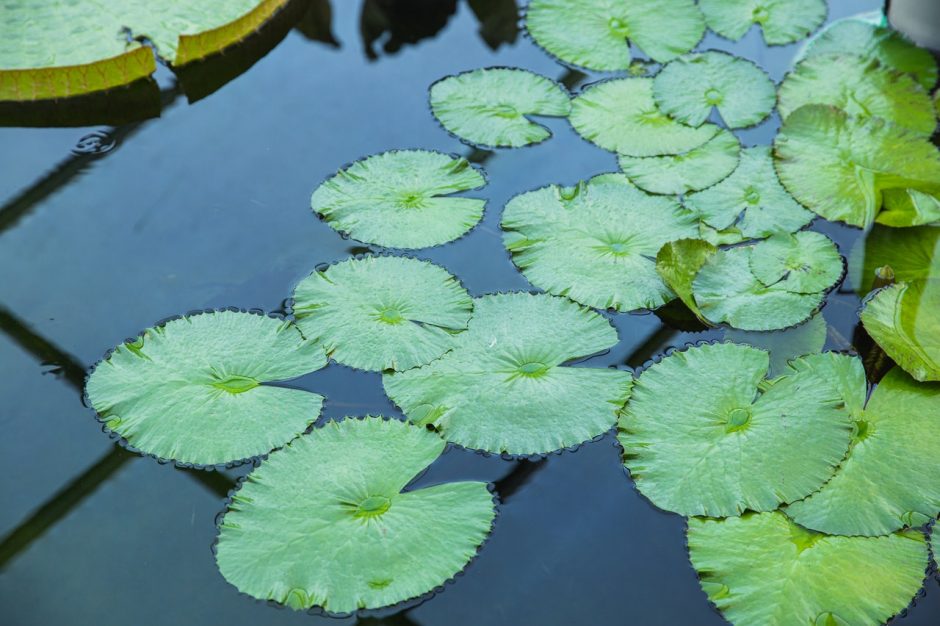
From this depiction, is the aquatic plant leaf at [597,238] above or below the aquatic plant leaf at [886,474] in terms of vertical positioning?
above

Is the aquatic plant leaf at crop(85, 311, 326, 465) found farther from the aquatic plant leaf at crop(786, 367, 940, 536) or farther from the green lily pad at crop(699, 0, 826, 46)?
the green lily pad at crop(699, 0, 826, 46)

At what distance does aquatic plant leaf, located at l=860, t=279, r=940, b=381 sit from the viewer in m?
1.58

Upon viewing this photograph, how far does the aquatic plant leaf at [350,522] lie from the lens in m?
1.32

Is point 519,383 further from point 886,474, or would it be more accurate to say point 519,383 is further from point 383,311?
point 886,474

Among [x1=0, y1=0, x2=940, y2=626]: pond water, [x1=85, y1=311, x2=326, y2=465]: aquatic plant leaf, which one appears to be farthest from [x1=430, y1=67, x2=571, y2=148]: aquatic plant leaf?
[x1=85, y1=311, x2=326, y2=465]: aquatic plant leaf

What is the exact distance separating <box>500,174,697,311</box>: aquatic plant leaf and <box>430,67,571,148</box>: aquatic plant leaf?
0.21 m

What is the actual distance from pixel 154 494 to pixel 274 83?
1.13m

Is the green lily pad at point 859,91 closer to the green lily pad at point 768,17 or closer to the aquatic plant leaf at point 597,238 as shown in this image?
the green lily pad at point 768,17

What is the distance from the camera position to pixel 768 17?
7.91 ft

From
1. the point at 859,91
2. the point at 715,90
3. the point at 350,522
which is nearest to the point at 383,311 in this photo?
the point at 350,522

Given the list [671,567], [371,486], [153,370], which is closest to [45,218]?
[153,370]

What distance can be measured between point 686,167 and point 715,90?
0.29 m

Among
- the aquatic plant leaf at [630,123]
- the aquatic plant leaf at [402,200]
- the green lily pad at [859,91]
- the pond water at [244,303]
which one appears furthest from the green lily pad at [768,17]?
the aquatic plant leaf at [402,200]

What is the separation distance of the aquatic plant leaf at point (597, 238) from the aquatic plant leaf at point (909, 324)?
0.35 meters
